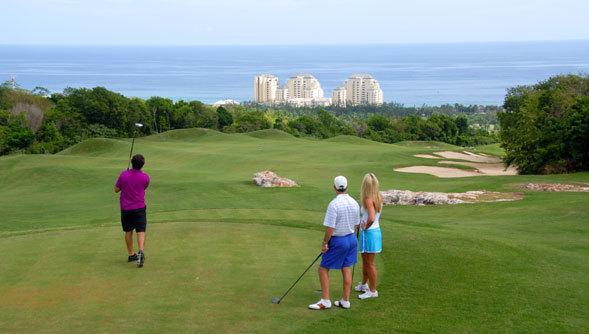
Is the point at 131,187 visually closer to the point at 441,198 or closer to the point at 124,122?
the point at 441,198

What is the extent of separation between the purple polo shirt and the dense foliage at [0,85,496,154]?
5369 centimetres

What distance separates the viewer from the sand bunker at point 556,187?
25653mm

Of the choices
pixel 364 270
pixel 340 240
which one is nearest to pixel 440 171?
pixel 364 270

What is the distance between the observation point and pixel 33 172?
121 ft

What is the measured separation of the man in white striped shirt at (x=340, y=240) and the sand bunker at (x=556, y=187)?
1909cm

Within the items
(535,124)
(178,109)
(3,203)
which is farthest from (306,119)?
(3,203)

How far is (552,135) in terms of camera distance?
120 feet

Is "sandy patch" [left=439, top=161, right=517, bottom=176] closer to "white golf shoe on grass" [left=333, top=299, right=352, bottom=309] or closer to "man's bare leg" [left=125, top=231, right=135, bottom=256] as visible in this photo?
"man's bare leg" [left=125, top=231, right=135, bottom=256]

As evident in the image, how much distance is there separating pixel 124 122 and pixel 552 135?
5465 centimetres

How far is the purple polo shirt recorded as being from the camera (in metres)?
11.6

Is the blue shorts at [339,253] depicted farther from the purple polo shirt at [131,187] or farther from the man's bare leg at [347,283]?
the purple polo shirt at [131,187]

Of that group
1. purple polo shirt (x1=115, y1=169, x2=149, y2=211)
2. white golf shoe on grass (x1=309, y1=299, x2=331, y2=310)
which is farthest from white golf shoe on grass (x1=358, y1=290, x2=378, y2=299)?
purple polo shirt (x1=115, y1=169, x2=149, y2=211)

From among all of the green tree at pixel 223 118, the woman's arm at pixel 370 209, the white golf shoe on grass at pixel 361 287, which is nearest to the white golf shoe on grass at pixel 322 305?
the white golf shoe on grass at pixel 361 287

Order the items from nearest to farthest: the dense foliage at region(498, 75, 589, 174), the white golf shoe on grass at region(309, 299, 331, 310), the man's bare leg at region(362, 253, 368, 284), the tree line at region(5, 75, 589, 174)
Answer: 1. the white golf shoe on grass at region(309, 299, 331, 310)
2. the man's bare leg at region(362, 253, 368, 284)
3. the dense foliage at region(498, 75, 589, 174)
4. the tree line at region(5, 75, 589, 174)
